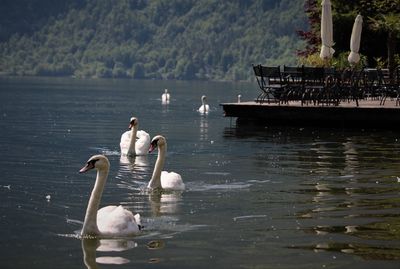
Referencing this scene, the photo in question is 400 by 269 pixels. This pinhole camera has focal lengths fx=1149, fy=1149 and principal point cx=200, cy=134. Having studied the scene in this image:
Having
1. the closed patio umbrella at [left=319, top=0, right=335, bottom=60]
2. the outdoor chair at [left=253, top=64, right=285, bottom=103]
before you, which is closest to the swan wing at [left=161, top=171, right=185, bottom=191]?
the outdoor chair at [left=253, top=64, right=285, bottom=103]

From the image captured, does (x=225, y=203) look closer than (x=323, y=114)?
Yes

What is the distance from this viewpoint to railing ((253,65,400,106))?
34938 millimetres

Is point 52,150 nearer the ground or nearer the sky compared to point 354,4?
nearer the ground

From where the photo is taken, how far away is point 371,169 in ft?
74.6

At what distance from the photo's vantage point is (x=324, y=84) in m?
36.0

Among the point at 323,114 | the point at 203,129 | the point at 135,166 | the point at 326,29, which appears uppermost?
the point at 326,29

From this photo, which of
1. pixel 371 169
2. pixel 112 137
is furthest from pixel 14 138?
pixel 371 169

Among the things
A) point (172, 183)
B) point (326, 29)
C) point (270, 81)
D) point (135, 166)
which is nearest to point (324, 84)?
point (270, 81)

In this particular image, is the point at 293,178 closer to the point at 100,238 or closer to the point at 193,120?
the point at 100,238

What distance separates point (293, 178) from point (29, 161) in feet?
22.4

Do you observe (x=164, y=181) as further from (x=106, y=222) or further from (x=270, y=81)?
(x=270, y=81)

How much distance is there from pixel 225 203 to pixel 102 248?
413 centimetres

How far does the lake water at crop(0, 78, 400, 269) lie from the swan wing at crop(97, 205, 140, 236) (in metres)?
0.18

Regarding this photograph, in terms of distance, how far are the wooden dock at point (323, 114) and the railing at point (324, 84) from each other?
0.44 meters
